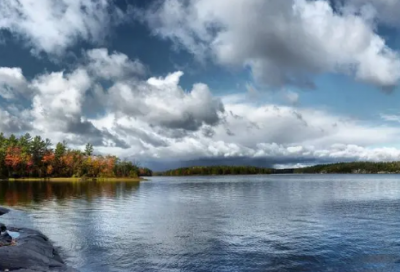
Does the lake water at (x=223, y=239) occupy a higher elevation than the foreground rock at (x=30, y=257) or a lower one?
lower

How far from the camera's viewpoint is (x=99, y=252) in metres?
36.8

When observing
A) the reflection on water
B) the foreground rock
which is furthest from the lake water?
the reflection on water

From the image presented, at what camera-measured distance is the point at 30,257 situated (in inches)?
1130

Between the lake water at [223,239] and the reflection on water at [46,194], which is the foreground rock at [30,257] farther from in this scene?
the reflection on water at [46,194]

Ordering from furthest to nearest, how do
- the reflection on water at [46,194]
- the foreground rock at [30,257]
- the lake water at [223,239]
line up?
the reflection on water at [46,194] < the lake water at [223,239] < the foreground rock at [30,257]

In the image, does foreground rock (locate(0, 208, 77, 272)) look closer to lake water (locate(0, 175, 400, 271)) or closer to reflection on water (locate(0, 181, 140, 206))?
lake water (locate(0, 175, 400, 271))

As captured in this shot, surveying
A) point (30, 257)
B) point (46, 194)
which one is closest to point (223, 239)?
point (30, 257)

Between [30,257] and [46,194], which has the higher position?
[30,257]

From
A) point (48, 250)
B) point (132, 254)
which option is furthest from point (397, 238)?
point (48, 250)

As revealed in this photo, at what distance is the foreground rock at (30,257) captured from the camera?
83.9ft

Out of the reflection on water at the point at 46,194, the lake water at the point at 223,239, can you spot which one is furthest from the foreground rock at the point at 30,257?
the reflection on water at the point at 46,194

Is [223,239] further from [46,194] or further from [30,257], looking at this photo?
[46,194]

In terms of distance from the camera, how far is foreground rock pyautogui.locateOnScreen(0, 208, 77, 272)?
83.9 ft

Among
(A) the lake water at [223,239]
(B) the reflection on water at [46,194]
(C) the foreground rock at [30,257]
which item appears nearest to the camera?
(C) the foreground rock at [30,257]
